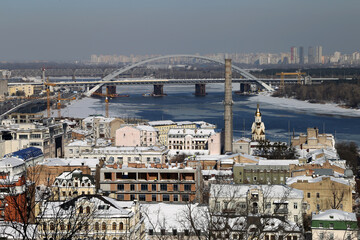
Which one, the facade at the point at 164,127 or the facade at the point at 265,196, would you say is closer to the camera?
the facade at the point at 265,196

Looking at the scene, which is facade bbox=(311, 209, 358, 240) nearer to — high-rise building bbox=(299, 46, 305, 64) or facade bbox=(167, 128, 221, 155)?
facade bbox=(167, 128, 221, 155)

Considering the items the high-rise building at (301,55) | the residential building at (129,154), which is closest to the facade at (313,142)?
the residential building at (129,154)

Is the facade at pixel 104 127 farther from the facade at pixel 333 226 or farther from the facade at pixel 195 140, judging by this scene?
the facade at pixel 333 226

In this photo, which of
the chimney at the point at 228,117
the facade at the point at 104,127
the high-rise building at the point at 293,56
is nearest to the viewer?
the chimney at the point at 228,117

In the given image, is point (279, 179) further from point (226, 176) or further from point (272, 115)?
point (272, 115)

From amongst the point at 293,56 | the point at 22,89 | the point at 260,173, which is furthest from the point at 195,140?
the point at 293,56

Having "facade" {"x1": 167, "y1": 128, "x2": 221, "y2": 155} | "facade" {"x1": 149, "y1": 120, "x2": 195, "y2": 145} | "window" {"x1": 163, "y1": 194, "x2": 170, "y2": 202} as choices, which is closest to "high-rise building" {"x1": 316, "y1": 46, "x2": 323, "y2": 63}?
"facade" {"x1": 149, "y1": 120, "x2": 195, "y2": 145}

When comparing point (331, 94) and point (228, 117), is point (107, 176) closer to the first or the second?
point (228, 117)

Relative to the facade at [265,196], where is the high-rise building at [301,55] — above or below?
above
